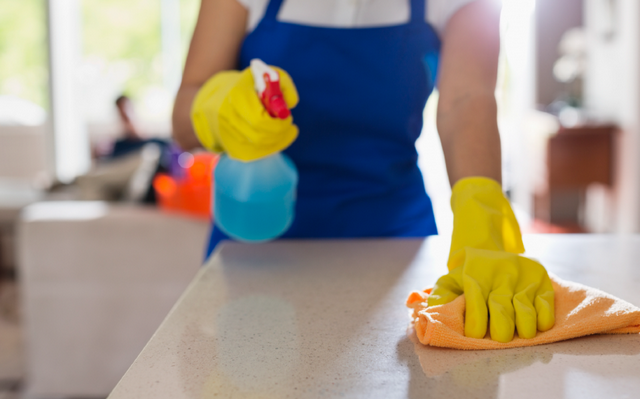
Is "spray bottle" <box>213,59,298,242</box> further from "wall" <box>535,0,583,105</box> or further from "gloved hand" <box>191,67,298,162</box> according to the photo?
"wall" <box>535,0,583,105</box>

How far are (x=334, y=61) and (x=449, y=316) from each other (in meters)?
0.64

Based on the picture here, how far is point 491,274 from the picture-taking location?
578 mm

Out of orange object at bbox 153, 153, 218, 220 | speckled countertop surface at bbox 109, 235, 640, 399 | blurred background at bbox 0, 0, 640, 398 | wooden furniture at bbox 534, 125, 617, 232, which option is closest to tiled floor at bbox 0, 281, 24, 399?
blurred background at bbox 0, 0, 640, 398

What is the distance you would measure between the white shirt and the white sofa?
3.89 ft

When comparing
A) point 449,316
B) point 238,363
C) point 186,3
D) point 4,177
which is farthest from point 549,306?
point 186,3

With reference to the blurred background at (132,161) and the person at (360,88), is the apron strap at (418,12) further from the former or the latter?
→ the blurred background at (132,161)

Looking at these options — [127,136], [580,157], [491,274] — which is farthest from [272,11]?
[127,136]

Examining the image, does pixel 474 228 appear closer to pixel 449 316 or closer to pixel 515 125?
pixel 449 316

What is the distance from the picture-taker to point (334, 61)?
1.05 m

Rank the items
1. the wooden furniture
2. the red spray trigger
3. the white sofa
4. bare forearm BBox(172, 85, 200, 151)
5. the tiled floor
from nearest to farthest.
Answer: the red spray trigger, bare forearm BBox(172, 85, 200, 151), the white sofa, the tiled floor, the wooden furniture

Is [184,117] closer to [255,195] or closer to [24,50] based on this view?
[255,195]

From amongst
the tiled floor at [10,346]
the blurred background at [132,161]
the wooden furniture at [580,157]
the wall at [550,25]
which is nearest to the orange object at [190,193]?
the blurred background at [132,161]

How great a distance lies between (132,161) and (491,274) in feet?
7.59

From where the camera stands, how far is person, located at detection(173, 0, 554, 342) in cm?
92
